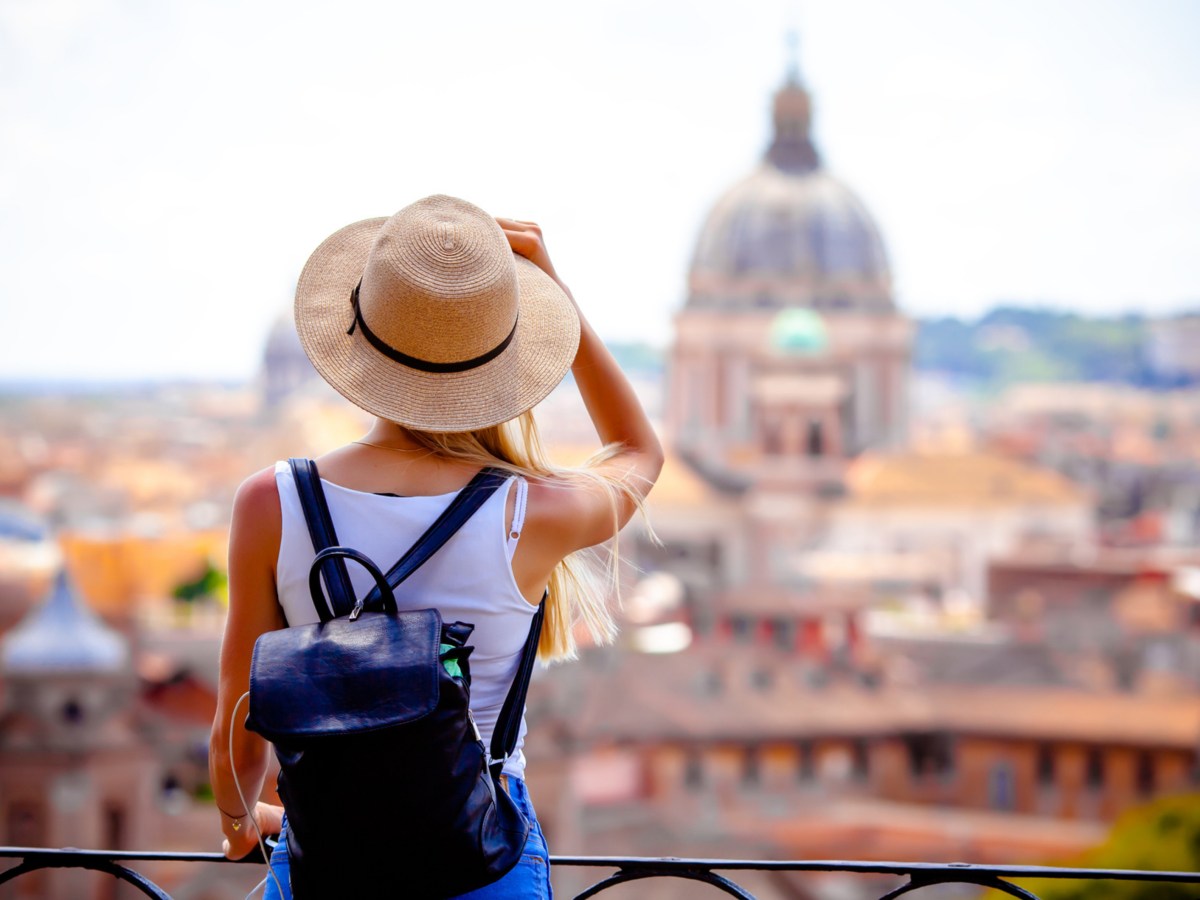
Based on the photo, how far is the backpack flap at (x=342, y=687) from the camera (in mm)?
1307

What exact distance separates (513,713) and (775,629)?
25.7 metres

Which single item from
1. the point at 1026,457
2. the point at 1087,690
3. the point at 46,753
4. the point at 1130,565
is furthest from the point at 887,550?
the point at 1026,457

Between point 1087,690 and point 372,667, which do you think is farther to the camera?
point 1087,690

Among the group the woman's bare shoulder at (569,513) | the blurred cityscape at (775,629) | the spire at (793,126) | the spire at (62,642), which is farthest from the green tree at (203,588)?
the woman's bare shoulder at (569,513)

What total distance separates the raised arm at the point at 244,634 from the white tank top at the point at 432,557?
0.02 metres

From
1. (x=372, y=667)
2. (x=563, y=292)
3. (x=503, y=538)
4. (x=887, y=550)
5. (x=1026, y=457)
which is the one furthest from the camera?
(x=1026, y=457)

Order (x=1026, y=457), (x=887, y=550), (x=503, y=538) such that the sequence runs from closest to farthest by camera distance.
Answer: (x=503, y=538), (x=887, y=550), (x=1026, y=457)

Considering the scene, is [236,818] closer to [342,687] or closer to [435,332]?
[342,687]

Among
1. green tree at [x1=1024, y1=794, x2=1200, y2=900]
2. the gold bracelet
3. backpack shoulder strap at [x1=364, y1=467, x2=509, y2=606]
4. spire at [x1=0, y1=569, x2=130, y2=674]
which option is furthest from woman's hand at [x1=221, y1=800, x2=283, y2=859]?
spire at [x1=0, y1=569, x2=130, y2=674]

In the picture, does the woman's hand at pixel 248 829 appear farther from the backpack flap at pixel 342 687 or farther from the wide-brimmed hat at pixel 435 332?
the wide-brimmed hat at pixel 435 332

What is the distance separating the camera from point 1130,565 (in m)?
30.3

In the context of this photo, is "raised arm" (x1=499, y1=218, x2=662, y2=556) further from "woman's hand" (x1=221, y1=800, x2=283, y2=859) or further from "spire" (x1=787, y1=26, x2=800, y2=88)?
"spire" (x1=787, y1=26, x2=800, y2=88)

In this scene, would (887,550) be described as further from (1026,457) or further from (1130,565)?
(1026,457)

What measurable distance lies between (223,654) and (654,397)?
3566 inches
